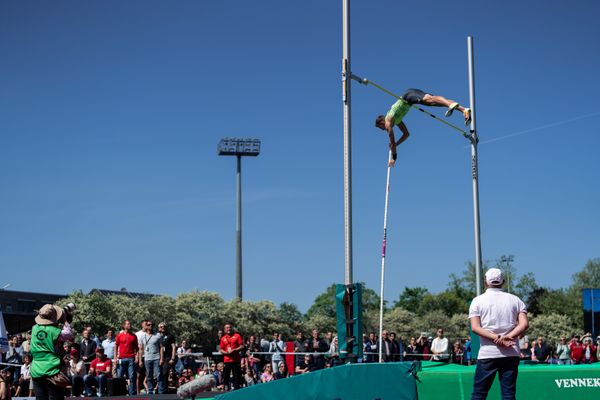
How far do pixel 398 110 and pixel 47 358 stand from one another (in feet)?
22.6

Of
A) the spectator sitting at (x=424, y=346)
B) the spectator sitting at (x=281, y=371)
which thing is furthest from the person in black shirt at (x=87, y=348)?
the spectator sitting at (x=424, y=346)

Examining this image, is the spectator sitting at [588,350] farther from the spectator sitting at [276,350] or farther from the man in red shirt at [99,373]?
the man in red shirt at [99,373]

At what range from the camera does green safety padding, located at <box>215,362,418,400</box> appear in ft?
28.6

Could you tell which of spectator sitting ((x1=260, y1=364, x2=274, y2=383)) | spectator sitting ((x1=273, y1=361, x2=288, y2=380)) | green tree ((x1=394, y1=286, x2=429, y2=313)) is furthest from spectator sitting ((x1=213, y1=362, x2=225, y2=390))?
green tree ((x1=394, y1=286, x2=429, y2=313))

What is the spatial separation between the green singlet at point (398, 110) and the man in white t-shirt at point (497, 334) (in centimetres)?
627

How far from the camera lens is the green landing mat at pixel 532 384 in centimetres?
882

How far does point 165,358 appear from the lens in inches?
658

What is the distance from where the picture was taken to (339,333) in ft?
34.9

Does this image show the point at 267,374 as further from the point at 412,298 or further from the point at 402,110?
the point at 412,298

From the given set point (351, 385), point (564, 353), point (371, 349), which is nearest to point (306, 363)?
point (371, 349)

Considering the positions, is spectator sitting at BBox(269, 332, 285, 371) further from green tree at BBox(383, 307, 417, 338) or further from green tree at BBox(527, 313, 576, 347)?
green tree at BBox(383, 307, 417, 338)

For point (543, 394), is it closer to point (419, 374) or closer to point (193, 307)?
point (419, 374)

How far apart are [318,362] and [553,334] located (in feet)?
188

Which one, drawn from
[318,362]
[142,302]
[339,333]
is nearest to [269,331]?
[142,302]
